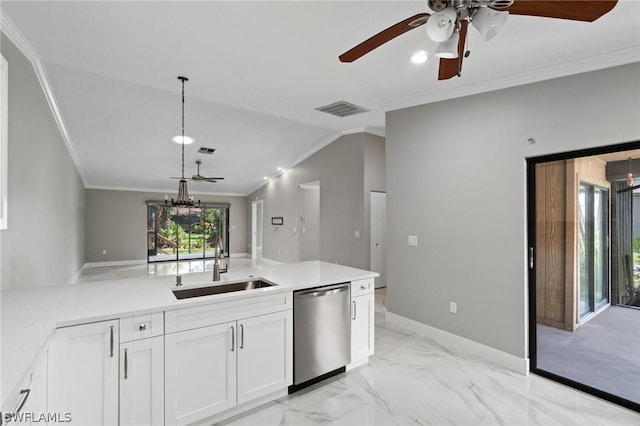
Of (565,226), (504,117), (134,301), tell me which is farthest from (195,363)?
(504,117)

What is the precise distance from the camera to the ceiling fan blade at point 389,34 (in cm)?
148

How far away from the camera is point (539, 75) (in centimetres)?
274

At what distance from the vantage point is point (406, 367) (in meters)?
2.89

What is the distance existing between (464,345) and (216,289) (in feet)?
8.47

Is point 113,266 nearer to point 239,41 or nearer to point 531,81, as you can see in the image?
point 239,41

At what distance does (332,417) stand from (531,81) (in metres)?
3.25

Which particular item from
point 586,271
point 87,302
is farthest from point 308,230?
point 87,302

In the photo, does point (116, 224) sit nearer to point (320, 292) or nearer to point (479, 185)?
point (320, 292)

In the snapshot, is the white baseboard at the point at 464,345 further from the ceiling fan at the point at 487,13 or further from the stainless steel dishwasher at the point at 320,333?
the ceiling fan at the point at 487,13

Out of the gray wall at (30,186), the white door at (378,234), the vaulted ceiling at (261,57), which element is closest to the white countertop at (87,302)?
the gray wall at (30,186)

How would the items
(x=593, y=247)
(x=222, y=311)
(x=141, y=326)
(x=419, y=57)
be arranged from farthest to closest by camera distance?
1. (x=419, y=57)
2. (x=593, y=247)
3. (x=222, y=311)
4. (x=141, y=326)

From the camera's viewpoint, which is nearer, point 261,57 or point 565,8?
point 565,8

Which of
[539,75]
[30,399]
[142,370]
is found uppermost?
[539,75]

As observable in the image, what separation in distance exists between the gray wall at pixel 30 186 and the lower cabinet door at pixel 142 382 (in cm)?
138
